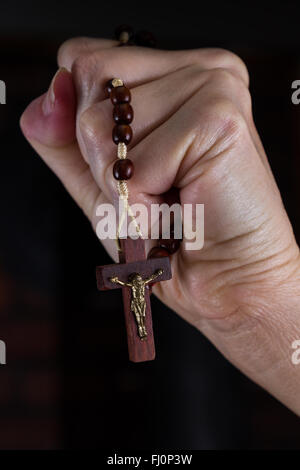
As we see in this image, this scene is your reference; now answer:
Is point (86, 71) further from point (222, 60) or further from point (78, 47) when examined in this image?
point (222, 60)

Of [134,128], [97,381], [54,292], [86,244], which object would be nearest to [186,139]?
[134,128]

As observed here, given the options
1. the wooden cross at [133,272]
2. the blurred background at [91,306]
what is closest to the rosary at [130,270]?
the wooden cross at [133,272]

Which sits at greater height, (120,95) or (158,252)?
(120,95)

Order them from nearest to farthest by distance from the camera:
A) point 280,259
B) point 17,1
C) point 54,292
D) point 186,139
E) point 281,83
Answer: point 186,139 → point 280,259 → point 17,1 → point 54,292 → point 281,83

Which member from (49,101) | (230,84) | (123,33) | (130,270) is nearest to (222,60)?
(230,84)

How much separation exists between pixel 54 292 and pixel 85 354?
236 millimetres

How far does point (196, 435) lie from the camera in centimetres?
157

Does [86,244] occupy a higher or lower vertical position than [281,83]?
lower

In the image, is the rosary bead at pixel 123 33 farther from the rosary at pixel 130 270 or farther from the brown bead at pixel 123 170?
the brown bead at pixel 123 170

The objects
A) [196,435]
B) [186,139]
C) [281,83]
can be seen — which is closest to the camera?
[186,139]

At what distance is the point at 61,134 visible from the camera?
902 mm

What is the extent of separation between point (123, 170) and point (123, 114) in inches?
3.4

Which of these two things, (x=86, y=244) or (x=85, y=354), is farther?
(x=85, y=354)

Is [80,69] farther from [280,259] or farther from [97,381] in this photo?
[97,381]
